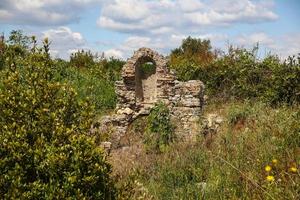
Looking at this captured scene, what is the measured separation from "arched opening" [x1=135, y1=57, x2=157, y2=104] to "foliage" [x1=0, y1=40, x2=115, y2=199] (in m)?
12.8

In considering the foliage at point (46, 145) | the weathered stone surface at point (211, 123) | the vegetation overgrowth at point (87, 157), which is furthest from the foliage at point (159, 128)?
the foliage at point (46, 145)

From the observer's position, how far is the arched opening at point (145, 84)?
1752cm

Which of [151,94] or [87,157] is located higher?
[87,157]

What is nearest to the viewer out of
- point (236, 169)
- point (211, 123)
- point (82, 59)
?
point (236, 169)

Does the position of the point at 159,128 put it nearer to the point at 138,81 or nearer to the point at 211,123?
the point at 211,123

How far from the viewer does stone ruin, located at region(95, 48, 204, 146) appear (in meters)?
16.1

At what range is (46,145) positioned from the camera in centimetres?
420

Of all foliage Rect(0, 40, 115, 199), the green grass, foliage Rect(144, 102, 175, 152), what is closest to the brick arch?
foliage Rect(144, 102, 175, 152)

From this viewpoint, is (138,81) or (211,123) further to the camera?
(138,81)

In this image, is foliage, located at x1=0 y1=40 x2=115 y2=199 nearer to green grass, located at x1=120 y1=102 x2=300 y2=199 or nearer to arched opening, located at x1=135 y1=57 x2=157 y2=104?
green grass, located at x1=120 y1=102 x2=300 y2=199

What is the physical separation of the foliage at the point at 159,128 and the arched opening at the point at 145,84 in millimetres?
2176

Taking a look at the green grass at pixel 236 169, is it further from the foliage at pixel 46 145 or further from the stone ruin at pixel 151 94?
the stone ruin at pixel 151 94

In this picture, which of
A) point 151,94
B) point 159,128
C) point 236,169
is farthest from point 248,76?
point 236,169

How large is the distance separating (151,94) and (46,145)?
44.5ft
